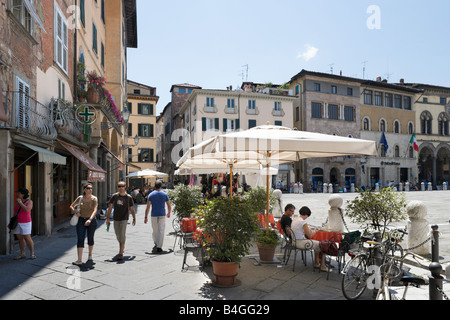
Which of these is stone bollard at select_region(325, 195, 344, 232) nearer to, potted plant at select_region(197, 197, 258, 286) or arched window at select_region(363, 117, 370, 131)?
potted plant at select_region(197, 197, 258, 286)

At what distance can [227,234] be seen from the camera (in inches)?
Result: 190

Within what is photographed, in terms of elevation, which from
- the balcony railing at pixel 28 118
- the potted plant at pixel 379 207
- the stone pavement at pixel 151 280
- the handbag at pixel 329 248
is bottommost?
the stone pavement at pixel 151 280

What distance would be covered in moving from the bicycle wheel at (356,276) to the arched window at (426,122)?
166 ft

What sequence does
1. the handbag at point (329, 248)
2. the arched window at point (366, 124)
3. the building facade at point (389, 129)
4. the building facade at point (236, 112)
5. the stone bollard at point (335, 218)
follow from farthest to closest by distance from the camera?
1. the arched window at point (366, 124)
2. the building facade at point (389, 129)
3. the building facade at point (236, 112)
4. the stone bollard at point (335, 218)
5. the handbag at point (329, 248)

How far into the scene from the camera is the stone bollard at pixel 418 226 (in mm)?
6609

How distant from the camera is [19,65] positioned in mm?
8000

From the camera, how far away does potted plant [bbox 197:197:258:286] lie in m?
4.81

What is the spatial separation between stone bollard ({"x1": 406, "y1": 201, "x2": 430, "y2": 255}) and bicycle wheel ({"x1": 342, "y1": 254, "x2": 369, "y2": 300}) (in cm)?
284

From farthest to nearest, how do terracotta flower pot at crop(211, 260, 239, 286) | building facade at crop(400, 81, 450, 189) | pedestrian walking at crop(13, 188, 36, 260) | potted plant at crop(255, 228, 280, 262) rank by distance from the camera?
building facade at crop(400, 81, 450, 189) < pedestrian walking at crop(13, 188, 36, 260) < potted plant at crop(255, 228, 280, 262) < terracotta flower pot at crop(211, 260, 239, 286)

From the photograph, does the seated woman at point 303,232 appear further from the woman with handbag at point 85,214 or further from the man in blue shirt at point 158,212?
the woman with handbag at point 85,214

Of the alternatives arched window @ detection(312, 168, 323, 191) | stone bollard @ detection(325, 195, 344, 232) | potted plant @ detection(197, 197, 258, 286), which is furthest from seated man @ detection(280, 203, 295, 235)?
arched window @ detection(312, 168, 323, 191)

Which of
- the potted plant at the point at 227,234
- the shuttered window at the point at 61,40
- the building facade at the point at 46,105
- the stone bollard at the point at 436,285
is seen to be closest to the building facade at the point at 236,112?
the building facade at the point at 46,105

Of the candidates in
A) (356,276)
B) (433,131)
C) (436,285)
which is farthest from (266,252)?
(433,131)
